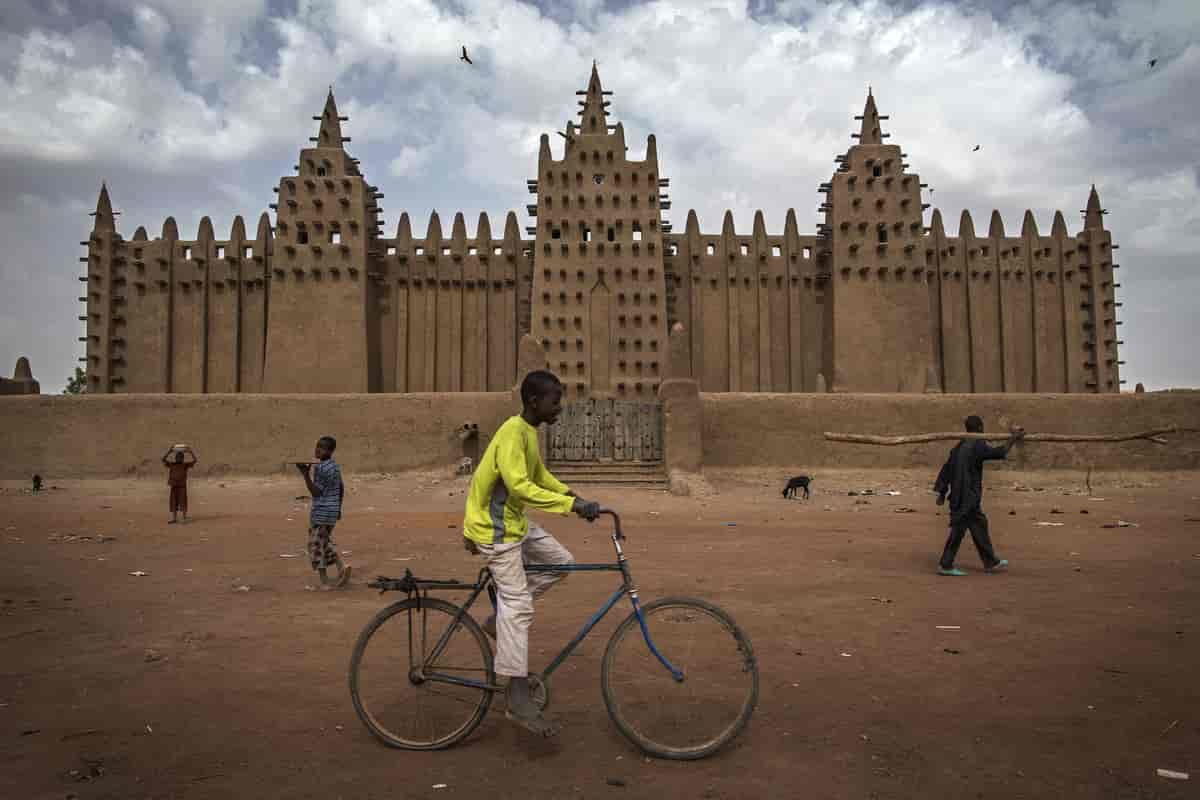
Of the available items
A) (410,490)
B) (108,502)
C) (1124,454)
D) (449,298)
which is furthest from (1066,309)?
(108,502)

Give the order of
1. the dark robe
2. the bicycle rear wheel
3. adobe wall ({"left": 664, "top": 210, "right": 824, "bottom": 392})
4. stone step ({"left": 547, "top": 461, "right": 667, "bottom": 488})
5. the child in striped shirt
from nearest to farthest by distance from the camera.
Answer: the bicycle rear wheel
the child in striped shirt
the dark robe
stone step ({"left": 547, "top": 461, "right": 667, "bottom": 488})
adobe wall ({"left": 664, "top": 210, "right": 824, "bottom": 392})

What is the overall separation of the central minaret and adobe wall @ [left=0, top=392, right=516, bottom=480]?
20.2 feet

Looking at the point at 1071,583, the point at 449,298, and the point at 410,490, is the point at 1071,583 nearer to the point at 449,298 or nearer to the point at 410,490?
the point at 410,490

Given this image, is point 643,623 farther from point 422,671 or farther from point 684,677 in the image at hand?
point 422,671

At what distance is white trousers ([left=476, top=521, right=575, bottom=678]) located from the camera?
394cm

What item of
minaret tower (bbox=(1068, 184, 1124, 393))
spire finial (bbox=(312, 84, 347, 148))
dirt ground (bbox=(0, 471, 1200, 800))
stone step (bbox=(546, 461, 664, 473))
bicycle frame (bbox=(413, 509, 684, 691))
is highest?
spire finial (bbox=(312, 84, 347, 148))

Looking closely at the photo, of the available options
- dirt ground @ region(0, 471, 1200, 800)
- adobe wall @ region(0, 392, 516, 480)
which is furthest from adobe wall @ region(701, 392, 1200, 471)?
dirt ground @ region(0, 471, 1200, 800)

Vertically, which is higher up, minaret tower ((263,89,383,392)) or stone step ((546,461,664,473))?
minaret tower ((263,89,383,392))

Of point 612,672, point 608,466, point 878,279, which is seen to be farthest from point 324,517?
point 878,279

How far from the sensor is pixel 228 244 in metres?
28.0

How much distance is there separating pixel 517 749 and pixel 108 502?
53.5 ft

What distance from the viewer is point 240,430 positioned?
808 inches

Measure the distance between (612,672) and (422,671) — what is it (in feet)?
3.25

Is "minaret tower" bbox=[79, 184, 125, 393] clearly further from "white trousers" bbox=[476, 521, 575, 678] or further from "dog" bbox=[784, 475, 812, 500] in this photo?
"white trousers" bbox=[476, 521, 575, 678]
